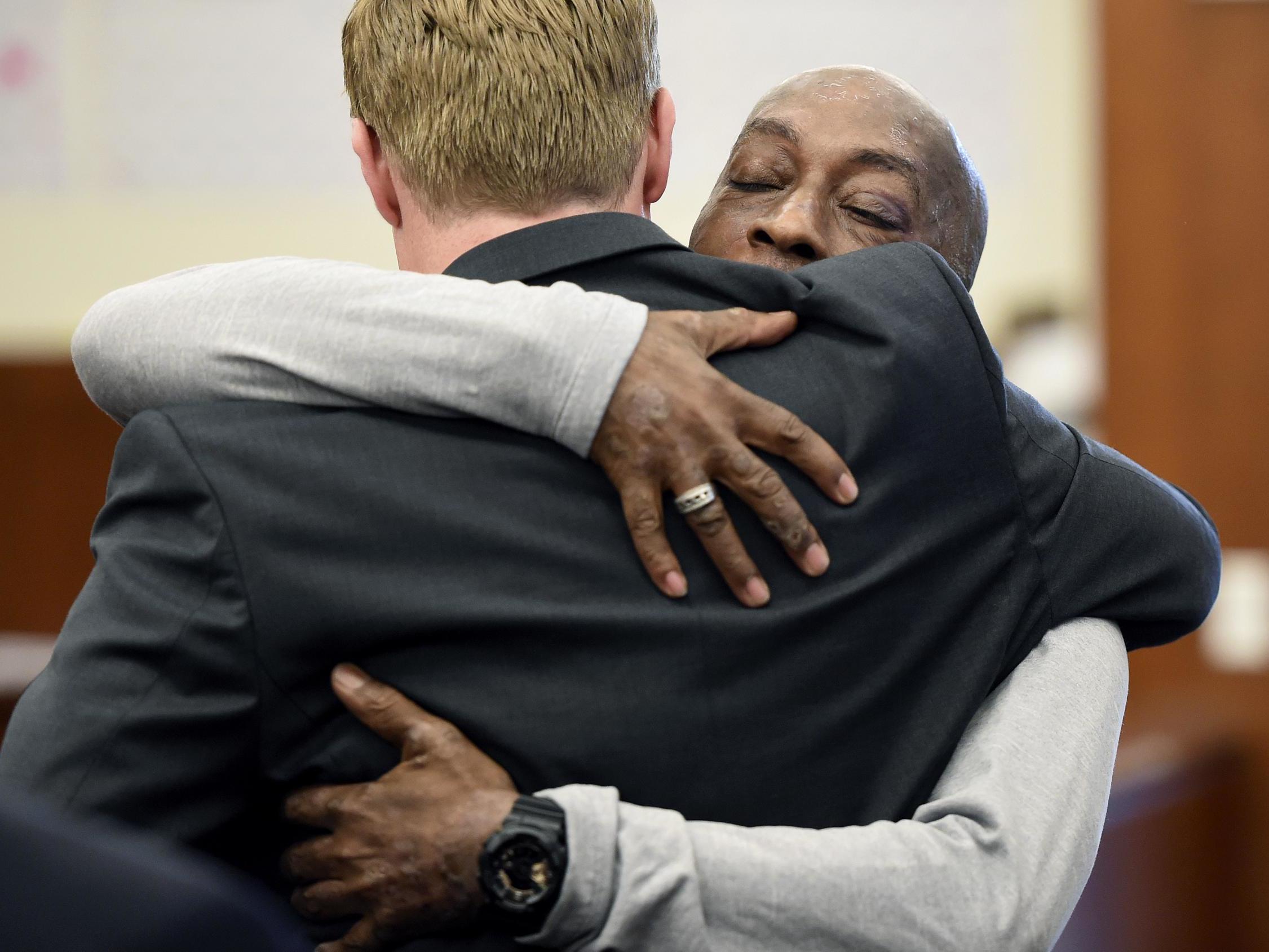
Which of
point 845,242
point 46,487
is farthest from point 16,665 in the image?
point 845,242

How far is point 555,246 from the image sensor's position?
109cm

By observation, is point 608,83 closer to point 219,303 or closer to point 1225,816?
point 219,303

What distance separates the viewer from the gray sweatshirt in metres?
0.98

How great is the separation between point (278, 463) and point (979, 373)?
0.53 m

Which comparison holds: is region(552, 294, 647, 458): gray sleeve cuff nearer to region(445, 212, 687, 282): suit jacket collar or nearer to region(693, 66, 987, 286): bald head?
region(445, 212, 687, 282): suit jacket collar

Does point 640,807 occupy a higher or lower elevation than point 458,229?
lower

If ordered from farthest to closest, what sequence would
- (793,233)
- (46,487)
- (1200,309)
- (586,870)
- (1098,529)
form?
(46,487)
(1200,309)
(793,233)
(1098,529)
(586,870)

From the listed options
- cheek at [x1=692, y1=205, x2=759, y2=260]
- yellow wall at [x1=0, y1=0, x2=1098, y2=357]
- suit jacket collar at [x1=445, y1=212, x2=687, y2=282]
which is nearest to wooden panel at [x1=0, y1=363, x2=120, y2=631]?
yellow wall at [x1=0, y1=0, x2=1098, y2=357]

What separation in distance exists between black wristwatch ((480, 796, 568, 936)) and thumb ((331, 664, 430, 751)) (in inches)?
3.8

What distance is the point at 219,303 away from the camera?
3.49ft

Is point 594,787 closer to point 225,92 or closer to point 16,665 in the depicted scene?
point 16,665

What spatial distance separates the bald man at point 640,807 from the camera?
0.98m

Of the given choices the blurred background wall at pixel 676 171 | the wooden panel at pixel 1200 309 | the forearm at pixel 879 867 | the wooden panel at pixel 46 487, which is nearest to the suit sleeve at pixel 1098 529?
the forearm at pixel 879 867

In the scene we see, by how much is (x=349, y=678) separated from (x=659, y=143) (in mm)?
514
